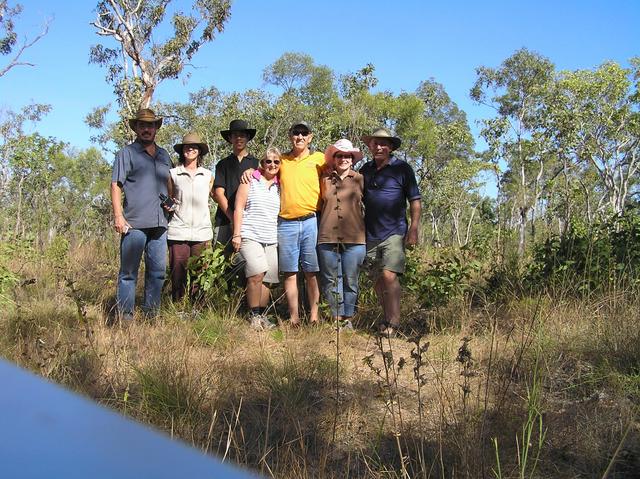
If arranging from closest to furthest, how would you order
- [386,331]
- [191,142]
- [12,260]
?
[386,331] → [191,142] → [12,260]

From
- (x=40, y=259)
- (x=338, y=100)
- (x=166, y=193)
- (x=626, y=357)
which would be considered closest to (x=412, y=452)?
(x=626, y=357)

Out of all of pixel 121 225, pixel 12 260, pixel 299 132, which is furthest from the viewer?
pixel 12 260

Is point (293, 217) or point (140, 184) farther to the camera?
point (293, 217)

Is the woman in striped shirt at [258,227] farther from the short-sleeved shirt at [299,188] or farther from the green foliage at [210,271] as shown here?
the green foliage at [210,271]

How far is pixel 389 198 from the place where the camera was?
468cm

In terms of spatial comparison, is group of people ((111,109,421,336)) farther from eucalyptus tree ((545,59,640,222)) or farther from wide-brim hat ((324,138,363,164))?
eucalyptus tree ((545,59,640,222))

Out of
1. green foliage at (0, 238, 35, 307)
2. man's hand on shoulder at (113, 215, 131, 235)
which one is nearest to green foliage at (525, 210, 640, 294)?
man's hand on shoulder at (113, 215, 131, 235)

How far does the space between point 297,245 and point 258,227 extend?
358mm

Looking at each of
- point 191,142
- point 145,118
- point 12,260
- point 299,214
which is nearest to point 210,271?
point 299,214

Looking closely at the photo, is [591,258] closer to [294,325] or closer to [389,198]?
[389,198]

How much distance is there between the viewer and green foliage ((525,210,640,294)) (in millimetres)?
4695

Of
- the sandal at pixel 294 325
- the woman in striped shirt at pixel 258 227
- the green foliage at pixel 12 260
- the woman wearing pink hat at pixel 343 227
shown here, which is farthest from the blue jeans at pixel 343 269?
the green foliage at pixel 12 260

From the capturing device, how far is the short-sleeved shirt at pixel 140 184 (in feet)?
15.0

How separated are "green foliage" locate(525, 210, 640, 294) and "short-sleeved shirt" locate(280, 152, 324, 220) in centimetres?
212
